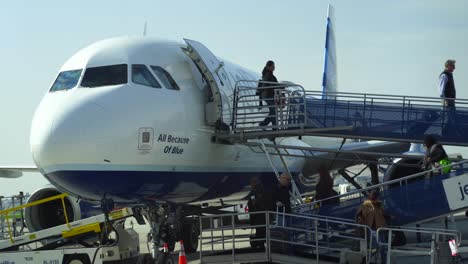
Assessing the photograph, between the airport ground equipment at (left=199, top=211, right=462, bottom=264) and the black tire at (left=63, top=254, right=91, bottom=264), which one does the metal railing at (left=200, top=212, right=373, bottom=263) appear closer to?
the airport ground equipment at (left=199, top=211, right=462, bottom=264)

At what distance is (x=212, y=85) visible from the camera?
42.3ft

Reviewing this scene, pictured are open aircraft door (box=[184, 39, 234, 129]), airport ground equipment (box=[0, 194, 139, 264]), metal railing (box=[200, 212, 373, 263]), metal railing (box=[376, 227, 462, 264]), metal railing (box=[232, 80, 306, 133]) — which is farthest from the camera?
open aircraft door (box=[184, 39, 234, 129])

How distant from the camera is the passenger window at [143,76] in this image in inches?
469

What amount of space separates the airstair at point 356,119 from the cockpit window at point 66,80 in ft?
8.34

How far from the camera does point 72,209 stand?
15.9m

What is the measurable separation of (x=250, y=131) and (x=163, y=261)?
9.07 ft

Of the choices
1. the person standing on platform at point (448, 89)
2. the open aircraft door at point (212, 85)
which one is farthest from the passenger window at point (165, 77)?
the person standing on platform at point (448, 89)

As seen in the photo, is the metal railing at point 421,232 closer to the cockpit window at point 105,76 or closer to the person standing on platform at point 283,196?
the person standing on platform at point 283,196

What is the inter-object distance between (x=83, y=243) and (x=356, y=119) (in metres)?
5.58

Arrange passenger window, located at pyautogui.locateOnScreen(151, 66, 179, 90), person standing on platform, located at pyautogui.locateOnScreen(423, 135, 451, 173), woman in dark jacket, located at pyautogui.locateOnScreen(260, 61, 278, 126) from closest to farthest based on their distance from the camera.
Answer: person standing on platform, located at pyautogui.locateOnScreen(423, 135, 451, 173), passenger window, located at pyautogui.locateOnScreen(151, 66, 179, 90), woman in dark jacket, located at pyautogui.locateOnScreen(260, 61, 278, 126)

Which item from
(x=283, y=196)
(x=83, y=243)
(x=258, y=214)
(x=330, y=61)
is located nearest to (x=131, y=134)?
(x=258, y=214)

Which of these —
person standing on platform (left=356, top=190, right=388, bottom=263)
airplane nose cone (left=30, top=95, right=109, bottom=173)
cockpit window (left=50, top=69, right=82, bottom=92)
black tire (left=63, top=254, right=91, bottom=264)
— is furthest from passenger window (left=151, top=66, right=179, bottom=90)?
person standing on platform (left=356, top=190, right=388, bottom=263)

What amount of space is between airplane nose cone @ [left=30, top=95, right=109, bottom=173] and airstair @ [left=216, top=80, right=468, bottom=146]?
8.74ft

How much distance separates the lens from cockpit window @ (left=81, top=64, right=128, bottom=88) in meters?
11.7
